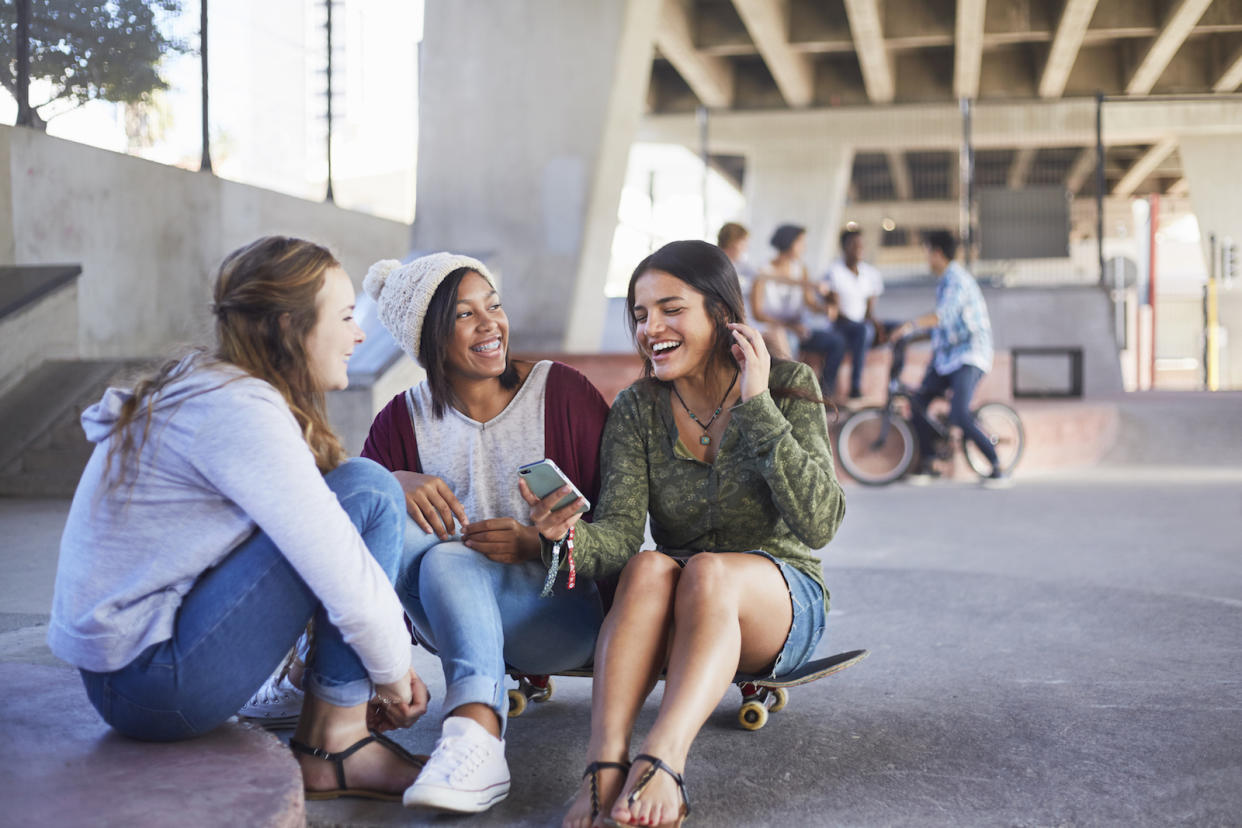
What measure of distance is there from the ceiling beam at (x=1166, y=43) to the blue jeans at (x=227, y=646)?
52.1ft

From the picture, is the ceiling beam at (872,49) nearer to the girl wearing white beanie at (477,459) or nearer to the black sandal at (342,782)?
the girl wearing white beanie at (477,459)

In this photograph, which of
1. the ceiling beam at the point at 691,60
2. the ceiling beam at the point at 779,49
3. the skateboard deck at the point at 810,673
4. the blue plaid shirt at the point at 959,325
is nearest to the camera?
the skateboard deck at the point at 810,673

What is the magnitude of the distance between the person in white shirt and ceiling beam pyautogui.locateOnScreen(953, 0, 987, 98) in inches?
280

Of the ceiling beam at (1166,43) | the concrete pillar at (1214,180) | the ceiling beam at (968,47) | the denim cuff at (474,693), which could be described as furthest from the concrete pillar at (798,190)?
the denim cuff at (474,693)

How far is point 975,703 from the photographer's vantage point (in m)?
2.94

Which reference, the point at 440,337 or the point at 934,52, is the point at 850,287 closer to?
the point at 440,337

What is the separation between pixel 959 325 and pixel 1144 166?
22809mm

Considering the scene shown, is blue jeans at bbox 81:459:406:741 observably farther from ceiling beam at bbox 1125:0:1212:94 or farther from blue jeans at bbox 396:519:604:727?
ceiling beam at bbox 1125:0:1212:94

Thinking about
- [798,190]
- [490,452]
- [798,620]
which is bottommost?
[798,620]

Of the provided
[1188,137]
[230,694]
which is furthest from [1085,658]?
[1188,137]

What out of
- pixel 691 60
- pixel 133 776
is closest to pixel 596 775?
pixel 133 776

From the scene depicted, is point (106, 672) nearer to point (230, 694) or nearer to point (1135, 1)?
point (230, 694)

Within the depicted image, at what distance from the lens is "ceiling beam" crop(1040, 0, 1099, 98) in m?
14.7

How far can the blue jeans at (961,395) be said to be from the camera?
8406 millimetres
